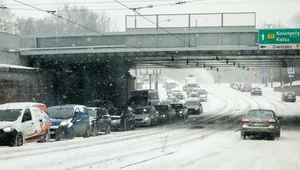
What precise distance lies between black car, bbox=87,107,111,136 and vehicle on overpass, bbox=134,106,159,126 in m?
8.47

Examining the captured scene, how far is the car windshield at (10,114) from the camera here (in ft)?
72.6

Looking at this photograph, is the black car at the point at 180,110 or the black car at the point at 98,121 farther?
the black car at the point at 180,110

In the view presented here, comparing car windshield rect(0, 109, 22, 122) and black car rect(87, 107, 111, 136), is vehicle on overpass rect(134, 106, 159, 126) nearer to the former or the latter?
black car rect(87, 107, 111, 136)

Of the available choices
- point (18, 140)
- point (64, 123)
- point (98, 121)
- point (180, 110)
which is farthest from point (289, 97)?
point (18, 140)

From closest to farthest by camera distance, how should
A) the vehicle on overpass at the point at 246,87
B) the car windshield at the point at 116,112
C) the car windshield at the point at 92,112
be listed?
the car windshield at the point at 92,112 → the car windshield at the point at 116,112 → the vehicle on overpass at the point at 246,87

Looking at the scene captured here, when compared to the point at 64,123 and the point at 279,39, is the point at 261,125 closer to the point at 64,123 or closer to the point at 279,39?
the point at 64,123

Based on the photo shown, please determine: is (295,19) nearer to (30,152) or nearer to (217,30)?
(217,30)

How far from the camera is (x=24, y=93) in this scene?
35875 millimetres

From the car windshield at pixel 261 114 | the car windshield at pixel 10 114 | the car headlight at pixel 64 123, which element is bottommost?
the car headlight at pixel 64 123

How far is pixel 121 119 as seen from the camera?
34.1 metres

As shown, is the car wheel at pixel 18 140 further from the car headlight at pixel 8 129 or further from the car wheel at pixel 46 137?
the car wheel at pixel 46 137

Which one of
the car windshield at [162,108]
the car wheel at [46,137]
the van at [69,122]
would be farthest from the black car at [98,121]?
the car windshield at [162,108]

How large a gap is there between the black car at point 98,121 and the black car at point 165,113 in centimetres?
1369

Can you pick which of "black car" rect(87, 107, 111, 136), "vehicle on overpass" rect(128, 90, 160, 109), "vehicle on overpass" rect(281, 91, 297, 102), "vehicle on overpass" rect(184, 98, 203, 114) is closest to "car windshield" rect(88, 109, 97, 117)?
"black car" rect(87, 107, 111, 136)
